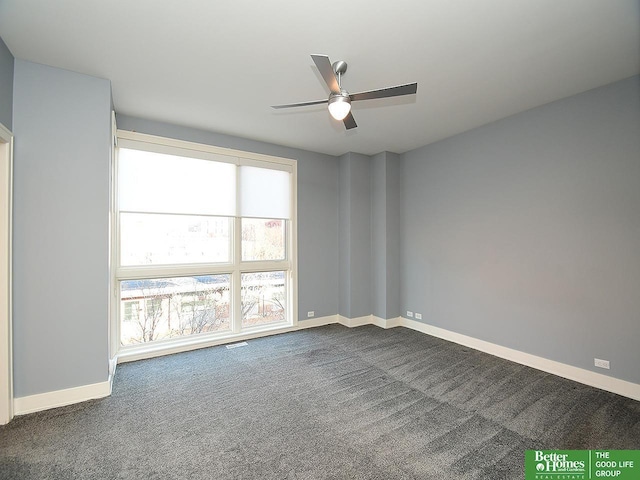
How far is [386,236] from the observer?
196 inches

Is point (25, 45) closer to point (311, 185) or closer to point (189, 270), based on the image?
point (189, 270)

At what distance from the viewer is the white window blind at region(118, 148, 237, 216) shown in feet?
11.8

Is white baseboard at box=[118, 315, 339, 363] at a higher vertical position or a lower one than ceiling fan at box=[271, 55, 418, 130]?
lower

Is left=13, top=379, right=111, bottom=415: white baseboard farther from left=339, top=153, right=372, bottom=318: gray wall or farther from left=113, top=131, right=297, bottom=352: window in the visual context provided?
left=339, top=153, right=372, bottom=318: gray wall

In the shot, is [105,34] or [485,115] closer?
[105,34]

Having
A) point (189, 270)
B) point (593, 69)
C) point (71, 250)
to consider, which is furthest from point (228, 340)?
point (593, 69)

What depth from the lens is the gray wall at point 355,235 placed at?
5.04 m

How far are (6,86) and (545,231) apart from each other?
521 cm

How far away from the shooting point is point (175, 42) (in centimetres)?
227

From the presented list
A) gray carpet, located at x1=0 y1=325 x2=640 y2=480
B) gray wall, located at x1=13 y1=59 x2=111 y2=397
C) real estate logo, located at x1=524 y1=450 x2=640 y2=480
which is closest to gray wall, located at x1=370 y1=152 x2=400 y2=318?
gray carpet, located at x1=0 y1=325 x2=640 y2=480

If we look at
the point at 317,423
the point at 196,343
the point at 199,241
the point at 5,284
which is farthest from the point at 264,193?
the point at 317,423

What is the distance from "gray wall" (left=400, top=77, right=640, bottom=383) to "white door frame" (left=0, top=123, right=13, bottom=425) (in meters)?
4.75

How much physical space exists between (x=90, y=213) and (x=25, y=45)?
135cm

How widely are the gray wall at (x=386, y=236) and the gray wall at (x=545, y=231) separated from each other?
52 cm
